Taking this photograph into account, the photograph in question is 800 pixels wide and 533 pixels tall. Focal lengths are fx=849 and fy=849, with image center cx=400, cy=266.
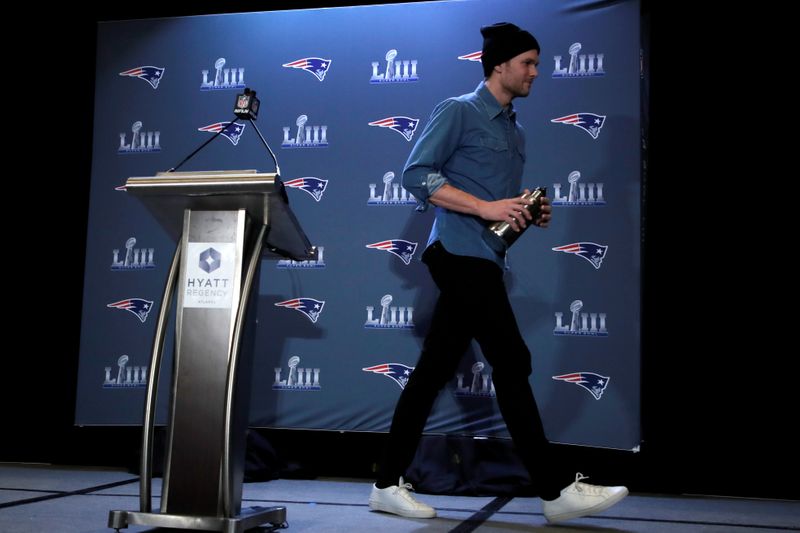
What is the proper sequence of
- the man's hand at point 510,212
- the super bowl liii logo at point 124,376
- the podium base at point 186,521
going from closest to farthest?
1. the podium base at point 186,521
2. the man's hand at point 510,212
3. the super bowl liii logo at point 124,376

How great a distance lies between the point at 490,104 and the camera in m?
2.71

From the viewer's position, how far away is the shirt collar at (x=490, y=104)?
2693 mm

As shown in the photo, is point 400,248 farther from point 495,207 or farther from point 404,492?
point 404,492

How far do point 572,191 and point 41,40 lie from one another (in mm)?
2705

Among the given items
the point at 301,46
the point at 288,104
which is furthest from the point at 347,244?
the point at 301,46

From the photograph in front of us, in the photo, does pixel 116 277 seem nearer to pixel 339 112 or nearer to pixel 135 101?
pixel 135 101

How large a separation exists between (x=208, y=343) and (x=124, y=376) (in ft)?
6.02

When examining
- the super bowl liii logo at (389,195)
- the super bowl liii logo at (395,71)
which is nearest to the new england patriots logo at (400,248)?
the super bowl liii logo at (389,195)

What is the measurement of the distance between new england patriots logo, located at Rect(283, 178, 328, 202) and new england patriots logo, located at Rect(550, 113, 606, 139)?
3.45ft

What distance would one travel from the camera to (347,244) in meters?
3.67

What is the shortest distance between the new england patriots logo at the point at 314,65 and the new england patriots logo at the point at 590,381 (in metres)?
1.68

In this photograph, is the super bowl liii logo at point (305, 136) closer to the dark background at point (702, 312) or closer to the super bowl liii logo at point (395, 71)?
the super bowl liii logo at point (395, 71)

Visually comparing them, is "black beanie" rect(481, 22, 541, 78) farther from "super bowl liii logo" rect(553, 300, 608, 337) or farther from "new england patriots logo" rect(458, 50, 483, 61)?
"super bowl liii logo" rect(553, 300, 608, 337)

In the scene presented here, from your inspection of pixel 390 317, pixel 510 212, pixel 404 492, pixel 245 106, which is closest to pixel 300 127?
pixel 390 317
